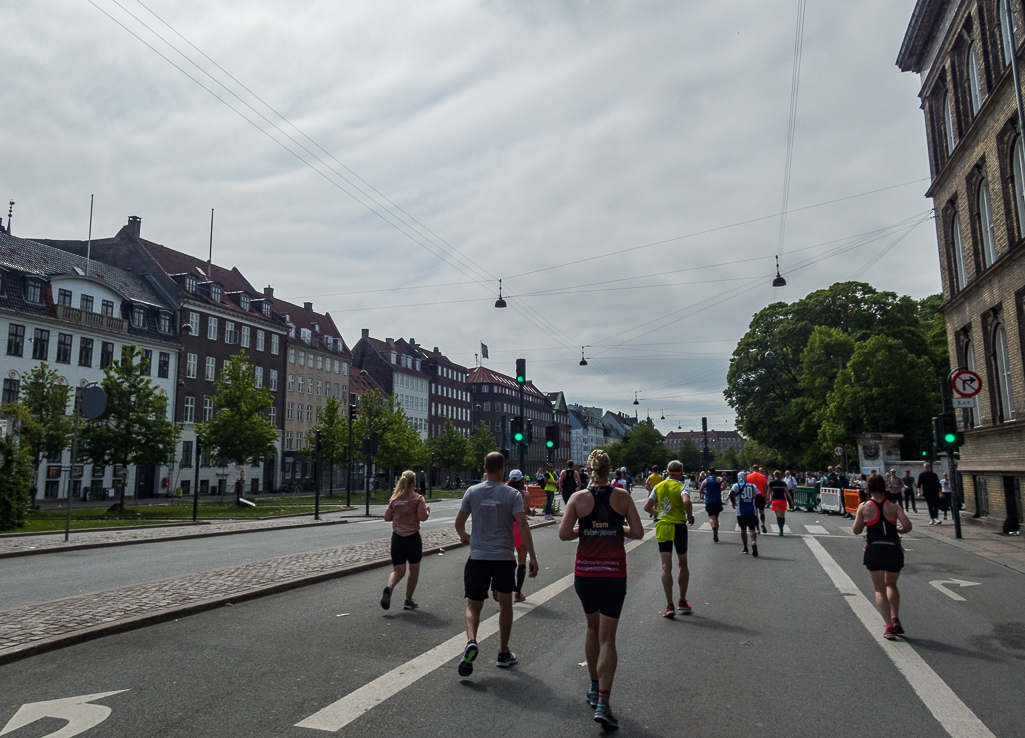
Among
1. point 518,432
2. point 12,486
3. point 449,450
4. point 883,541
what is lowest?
point 883,541

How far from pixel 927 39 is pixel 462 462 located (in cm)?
6113

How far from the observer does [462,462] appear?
262ft

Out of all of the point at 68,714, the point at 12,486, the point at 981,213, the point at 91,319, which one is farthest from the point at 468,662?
the point at 91,319

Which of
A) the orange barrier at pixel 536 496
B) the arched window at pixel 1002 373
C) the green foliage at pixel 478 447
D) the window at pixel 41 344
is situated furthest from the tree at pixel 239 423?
the green foliage at pixel 478 447

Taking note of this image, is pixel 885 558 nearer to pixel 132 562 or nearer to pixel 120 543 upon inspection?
pixel 132 562

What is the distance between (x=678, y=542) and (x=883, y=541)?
2.25 metres

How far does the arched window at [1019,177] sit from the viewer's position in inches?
745

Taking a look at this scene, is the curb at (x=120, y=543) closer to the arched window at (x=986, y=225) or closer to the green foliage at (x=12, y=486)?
the green foliage at (x=12, y=486)

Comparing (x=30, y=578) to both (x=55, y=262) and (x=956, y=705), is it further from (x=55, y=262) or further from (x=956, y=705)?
(x=55, y=262)

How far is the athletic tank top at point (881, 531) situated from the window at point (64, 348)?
48.5 metres

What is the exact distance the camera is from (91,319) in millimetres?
48094

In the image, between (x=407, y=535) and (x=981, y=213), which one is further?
(x=981, y=213)

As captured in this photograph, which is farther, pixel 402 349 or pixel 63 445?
pixel 402 349

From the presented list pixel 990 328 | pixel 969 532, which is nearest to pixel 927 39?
pixel 990 328
